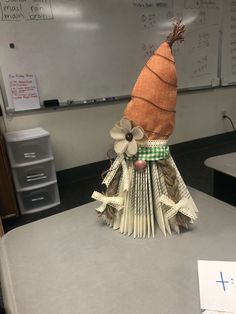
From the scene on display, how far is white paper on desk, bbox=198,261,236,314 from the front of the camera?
20.1 inches

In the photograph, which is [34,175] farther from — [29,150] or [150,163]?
[150,163]

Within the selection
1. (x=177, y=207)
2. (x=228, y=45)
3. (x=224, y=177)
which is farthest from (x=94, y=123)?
(x=177, y=207)

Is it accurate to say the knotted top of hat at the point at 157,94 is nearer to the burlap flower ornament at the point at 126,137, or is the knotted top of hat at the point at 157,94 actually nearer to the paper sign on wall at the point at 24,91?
the burlap flower ornament at the point at 126,137

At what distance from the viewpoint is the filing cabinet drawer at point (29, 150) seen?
6.39 feet

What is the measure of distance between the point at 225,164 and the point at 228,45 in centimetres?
245

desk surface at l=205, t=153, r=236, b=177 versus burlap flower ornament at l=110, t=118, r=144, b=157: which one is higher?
burlap flower ornament at l=110, t=118, r=144, b=157

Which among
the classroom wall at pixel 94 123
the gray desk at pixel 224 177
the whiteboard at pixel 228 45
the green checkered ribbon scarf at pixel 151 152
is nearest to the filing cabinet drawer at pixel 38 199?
the classroom wall at pixel 94 123

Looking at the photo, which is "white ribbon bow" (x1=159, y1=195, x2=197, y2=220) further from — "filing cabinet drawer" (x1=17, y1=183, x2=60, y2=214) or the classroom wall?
the classroom wall

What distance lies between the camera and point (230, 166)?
3.62 ft

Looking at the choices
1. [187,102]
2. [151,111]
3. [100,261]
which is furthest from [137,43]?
[100,261]

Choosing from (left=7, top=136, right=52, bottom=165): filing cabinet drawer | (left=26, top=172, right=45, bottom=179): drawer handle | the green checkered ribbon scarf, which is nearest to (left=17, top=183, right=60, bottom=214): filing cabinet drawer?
(left=26, top=172, right=45, bottom=179): drawer handle

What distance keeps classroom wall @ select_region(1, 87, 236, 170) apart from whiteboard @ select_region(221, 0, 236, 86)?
15 cm

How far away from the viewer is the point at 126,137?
0.69 meters

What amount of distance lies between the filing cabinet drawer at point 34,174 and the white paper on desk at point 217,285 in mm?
1647
